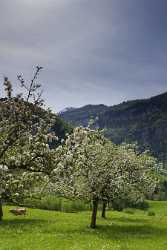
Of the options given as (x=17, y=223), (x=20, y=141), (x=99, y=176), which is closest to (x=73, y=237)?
(x=99, y=176)

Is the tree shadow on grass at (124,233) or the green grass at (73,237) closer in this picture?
the green grass at (73,237)

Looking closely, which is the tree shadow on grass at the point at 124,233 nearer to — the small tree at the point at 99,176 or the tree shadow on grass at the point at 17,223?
the small tree at the point at 99,176

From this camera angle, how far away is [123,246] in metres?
39.7

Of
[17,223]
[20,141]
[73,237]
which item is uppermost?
[20,141]

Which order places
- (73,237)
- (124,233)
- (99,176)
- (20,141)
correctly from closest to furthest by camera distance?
(20,141)
(73,237)
(124,233)
(99,176)

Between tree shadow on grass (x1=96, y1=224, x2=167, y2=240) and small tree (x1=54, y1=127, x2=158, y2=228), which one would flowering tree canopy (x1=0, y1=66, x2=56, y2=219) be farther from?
small tree (x1=54, y1=127, x2=158, y2=228)

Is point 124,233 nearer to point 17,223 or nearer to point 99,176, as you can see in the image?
point 99,176

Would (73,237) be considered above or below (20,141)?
below

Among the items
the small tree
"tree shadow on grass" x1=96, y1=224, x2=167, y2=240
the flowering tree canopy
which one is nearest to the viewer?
the flowering tree canopy

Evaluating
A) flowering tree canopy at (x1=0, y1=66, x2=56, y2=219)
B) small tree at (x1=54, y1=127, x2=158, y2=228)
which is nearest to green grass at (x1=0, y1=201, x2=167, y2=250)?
small tree at (x1=54, y1=127, x2=158, y2=228)

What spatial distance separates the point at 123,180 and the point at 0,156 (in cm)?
4641

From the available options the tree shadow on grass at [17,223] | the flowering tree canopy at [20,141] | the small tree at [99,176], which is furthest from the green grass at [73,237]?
the flowering tree canopy at [20,141]

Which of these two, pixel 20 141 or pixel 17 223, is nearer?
pixel 20 141

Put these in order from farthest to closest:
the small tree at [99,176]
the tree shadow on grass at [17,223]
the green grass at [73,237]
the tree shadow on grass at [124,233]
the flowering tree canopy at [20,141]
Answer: the tree shadow on grass at [17,223] → the small tree at [99,176] → the tree shadow on grass at [124,233] → the green grass at [73,237] → the flowering tree canopy at [20,141]
